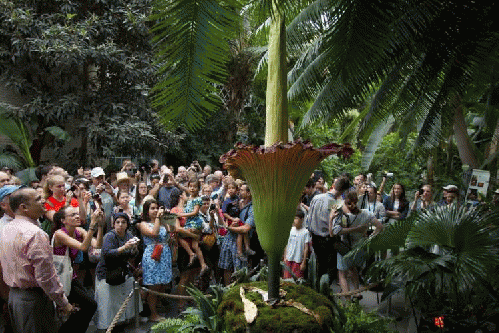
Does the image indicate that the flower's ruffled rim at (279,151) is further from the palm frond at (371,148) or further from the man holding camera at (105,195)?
the palm frond at (371,148)

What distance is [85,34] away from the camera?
37.0 ft

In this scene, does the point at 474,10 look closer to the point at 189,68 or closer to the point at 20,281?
the point at 189,68

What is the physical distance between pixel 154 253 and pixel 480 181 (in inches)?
193

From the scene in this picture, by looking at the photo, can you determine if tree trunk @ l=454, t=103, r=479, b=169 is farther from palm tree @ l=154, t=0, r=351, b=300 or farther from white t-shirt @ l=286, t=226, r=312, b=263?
palm tree @ l=154, t=0, r=351, b=300

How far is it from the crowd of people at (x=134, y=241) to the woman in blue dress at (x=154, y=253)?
0.04 feet

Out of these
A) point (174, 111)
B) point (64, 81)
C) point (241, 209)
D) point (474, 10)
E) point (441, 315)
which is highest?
point (64, 81)

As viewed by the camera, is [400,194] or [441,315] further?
[400,194]

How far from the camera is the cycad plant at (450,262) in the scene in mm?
3334

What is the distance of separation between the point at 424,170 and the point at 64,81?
9.72 meters

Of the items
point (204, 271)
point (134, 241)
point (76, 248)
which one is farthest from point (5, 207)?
point (204, 271)

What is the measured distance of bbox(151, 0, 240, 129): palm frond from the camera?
6.61ft

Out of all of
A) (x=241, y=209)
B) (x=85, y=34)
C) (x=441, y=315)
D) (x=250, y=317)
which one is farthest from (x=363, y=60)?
(x=85, y=34)

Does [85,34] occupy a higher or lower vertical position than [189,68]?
higher

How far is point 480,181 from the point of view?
743 centimetres
